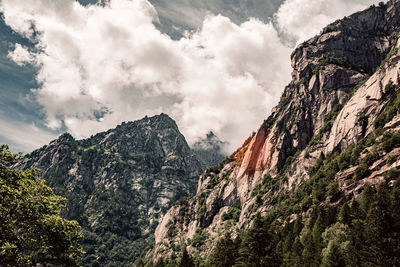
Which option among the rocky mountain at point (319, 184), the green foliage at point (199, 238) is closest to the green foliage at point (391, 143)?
the rocky mountain at point (319, 184)

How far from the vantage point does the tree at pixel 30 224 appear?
1791cm

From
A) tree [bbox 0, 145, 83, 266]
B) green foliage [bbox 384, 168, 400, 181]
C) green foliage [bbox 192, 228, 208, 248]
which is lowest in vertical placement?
tree [bbox 0, 145, 83, 266]

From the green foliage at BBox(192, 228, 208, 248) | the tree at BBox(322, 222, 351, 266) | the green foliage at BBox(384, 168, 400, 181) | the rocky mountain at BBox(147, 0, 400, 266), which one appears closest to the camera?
the tree at BBox(322, 222, 351, 266)

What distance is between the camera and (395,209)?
41.6 m

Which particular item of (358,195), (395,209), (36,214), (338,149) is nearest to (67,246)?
(36,214)

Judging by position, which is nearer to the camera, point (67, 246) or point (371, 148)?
point (67, 246)

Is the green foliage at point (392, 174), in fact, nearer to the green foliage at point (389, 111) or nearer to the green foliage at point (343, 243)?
the green foliage at point (343, 243)

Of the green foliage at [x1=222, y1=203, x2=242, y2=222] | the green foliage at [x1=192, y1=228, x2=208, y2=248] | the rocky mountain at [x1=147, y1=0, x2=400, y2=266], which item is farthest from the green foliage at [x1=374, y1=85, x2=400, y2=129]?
the green foliage at [x1=192, y1=228, x2=208, y2=248]

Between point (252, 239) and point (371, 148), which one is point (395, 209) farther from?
point (371, 148)

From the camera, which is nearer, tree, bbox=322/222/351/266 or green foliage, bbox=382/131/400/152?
tree, bbox=322/222/351/266

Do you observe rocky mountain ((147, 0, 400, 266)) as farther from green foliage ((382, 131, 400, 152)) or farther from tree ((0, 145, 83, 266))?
tree ((0, 145, 83, 266))

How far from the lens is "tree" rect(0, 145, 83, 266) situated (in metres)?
17.9

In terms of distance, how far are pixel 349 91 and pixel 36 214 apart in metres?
206

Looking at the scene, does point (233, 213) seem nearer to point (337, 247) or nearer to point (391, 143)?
point (391, 143)
